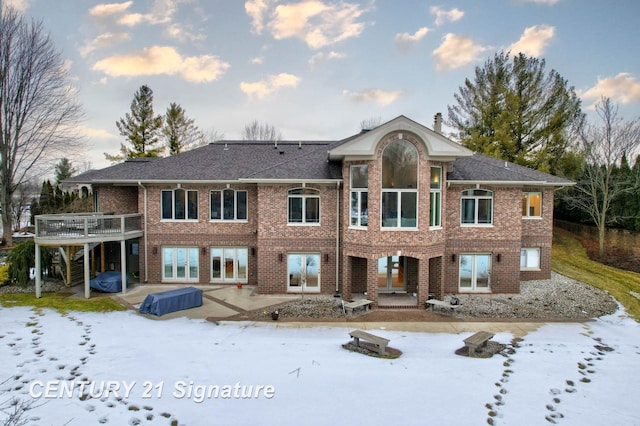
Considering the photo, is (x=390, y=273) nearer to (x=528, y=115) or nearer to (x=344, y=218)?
(x=344, y=218)

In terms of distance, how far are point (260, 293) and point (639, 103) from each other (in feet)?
87.4

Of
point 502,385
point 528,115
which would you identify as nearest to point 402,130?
point 502,385

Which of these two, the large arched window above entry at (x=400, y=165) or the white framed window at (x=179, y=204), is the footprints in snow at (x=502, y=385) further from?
the white framed window at (x=179, y=204)

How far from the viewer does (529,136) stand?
26875 millimetres

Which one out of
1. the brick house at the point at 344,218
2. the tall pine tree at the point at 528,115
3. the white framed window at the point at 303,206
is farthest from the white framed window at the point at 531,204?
the white framed window at the point at 303,206

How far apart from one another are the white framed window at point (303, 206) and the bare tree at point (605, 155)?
19.8 m

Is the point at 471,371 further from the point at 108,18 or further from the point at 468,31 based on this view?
the point at 108,18

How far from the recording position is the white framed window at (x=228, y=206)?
16.7 meters

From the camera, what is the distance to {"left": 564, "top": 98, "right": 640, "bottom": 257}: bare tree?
2297cm

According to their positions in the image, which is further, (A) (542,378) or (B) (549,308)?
(B) (549,308)

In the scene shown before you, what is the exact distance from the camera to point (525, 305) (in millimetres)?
13844

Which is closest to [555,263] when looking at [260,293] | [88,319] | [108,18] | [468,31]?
[468,31]

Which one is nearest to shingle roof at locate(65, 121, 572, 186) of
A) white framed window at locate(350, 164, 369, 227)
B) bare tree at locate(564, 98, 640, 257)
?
white framed window at locate(350, 164, 369, 227)

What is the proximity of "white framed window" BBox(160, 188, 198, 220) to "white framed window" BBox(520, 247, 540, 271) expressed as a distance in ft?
53.1
